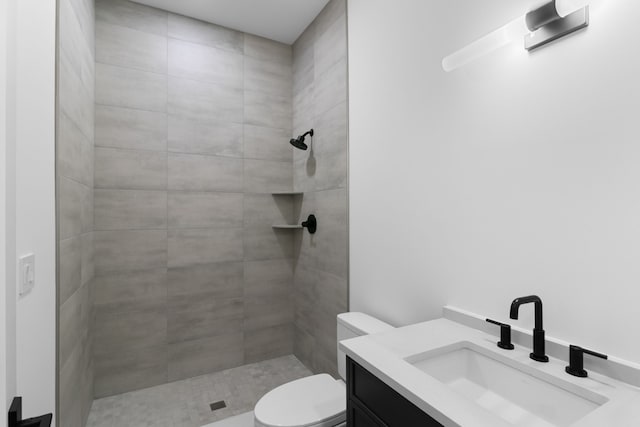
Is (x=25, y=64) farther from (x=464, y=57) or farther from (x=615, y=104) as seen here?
(x=615, y=104)

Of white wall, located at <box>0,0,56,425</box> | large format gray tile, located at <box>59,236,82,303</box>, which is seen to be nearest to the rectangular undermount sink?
white wall, located at <box>0,0,56,425</box>

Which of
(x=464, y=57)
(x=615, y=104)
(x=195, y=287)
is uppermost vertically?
(x=464, y=57)

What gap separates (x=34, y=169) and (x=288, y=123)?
1.92m

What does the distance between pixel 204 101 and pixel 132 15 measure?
2.26 feet

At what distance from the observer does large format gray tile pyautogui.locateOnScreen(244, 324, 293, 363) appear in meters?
2.58

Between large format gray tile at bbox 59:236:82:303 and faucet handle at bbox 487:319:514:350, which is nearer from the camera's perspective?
faucet handle at bbox 487:319:514:350

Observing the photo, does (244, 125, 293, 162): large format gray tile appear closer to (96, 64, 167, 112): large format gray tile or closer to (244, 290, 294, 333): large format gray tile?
(96, 64, 167, 112): large format gray tile

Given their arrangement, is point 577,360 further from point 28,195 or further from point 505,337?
point 28,195

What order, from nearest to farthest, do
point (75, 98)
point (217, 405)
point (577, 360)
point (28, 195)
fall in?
point (577, 360)
point (28, 195)
point (75, 98)
point (217, 405)

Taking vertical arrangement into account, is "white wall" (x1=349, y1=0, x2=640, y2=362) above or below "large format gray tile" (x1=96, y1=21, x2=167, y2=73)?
below

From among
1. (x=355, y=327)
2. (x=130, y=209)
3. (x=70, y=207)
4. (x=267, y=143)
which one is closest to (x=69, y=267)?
(x=70, y=207)

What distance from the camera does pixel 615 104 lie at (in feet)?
2.79

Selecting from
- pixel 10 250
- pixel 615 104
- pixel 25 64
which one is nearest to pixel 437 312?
pixel 615 104

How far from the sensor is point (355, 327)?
1.62 m
